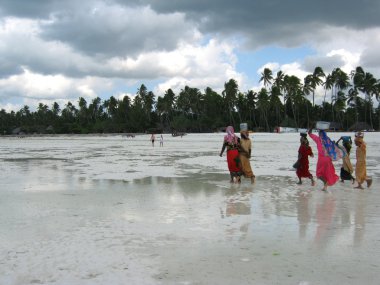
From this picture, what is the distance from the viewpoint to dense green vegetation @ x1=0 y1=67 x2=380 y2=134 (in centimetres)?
7656

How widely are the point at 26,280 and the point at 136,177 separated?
9015 millimetres

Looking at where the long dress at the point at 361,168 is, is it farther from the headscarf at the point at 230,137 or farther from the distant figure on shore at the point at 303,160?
the headscarf at the point at 230,137

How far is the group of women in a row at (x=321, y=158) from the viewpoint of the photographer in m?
9.98

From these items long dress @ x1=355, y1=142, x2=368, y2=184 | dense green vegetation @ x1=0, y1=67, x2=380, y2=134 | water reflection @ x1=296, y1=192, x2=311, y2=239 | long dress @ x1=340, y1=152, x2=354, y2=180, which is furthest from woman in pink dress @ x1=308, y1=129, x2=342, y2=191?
dense green vegetation @ x1=0, y1=67, x2=380, y2=134

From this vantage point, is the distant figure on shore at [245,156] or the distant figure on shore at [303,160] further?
the distant figure on shore at [245,156]

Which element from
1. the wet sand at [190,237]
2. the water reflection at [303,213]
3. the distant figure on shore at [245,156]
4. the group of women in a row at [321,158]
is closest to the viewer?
the wet sand at [190,237]

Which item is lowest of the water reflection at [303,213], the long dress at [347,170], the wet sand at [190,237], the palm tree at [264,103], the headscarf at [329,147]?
the water reflection at [303,213]

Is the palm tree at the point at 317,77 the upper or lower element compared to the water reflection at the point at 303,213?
upper

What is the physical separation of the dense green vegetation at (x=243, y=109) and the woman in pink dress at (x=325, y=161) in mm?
67280

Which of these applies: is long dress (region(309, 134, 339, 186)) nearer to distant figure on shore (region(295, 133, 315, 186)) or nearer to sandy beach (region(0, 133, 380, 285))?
sandy beach (region(0, 133, 380, 285))

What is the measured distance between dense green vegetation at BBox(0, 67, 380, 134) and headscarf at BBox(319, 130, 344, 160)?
6708cm

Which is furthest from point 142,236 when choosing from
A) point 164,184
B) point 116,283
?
point 164,184

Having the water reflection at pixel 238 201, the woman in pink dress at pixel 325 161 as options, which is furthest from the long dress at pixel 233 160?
the woman in pink dress at pixel 325 161

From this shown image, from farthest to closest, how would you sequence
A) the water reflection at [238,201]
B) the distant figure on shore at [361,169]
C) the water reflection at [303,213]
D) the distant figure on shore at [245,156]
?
1. the distant figure on shore at [245,156]
2. the distant figure on shore at [361,169]
3. the water reflection at [238,201]
4. the water reflection at [303,213]
